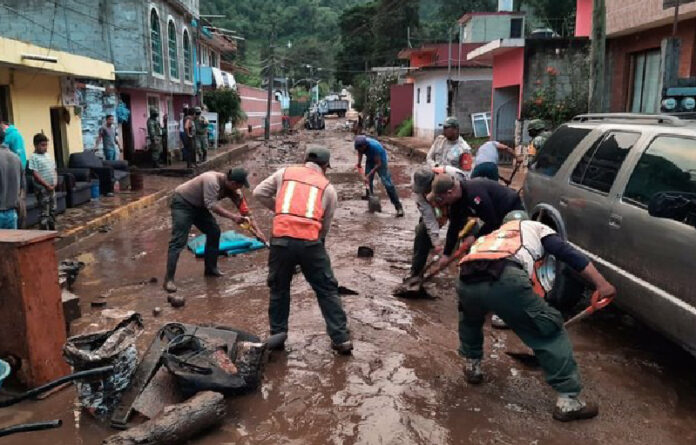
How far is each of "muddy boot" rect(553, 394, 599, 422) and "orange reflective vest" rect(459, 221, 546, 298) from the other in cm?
69

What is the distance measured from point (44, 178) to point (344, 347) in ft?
19.9

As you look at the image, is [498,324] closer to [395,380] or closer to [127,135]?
[395,380]

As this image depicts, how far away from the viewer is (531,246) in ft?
11.8

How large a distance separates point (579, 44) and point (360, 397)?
50.7 feet

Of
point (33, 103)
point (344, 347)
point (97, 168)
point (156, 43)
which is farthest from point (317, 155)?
point (156, 43)

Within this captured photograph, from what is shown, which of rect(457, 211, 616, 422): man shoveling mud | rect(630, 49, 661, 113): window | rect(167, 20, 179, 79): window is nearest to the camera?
rect(457, 211, 616, 422): man shoveling mud

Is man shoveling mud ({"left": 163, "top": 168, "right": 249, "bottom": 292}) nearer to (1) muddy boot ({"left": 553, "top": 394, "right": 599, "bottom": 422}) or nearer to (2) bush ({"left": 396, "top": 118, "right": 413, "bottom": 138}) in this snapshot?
(1) muddy boot ({"left": 553, "top": 394, "right": 599, "bottom": 422})

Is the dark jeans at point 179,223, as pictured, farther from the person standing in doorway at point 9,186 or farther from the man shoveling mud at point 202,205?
the person standing in doorway at point 9,186

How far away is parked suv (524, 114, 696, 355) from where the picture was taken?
12.1 ft

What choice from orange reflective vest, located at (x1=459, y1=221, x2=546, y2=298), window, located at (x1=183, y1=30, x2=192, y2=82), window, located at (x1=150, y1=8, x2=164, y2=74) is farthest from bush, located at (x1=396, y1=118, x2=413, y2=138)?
orange reflective vest, located at (x1=459, y1=221, x2=546, y2=298)

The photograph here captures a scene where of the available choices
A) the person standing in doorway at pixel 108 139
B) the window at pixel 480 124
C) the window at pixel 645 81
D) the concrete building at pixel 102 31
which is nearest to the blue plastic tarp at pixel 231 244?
the person standing in doorway at pixel 108 139

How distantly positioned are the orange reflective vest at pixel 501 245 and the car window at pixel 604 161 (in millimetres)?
1536

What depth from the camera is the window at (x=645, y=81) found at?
12141 millimetres

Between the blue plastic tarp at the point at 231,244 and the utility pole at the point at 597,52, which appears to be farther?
the utility pole at the point at 597,52
